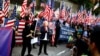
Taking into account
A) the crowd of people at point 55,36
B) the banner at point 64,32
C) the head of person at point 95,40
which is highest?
the head of person at point 95,40

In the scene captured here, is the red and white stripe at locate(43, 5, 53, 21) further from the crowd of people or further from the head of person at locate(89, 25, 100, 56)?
the head of person at locate(89, 25, 100, 56)

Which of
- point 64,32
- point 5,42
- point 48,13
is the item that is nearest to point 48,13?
point 48,13

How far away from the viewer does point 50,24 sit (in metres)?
22.2

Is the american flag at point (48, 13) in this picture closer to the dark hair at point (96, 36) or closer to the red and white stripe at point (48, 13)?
the red and white stripe at point (48, 13)

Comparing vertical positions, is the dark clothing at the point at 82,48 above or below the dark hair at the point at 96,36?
below

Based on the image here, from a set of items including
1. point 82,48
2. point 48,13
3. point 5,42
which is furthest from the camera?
point 48,13

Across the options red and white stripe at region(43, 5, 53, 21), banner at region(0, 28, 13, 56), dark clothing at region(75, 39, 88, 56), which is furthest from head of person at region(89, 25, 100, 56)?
red and white stripe at region(43, 5, 53, 21)

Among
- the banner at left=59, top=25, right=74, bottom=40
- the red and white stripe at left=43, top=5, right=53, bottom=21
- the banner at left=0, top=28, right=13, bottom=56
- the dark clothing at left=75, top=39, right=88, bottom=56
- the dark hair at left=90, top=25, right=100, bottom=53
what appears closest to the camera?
the dark hair at left=90, top=25, right=100, bottom=53

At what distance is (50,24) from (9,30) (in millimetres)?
13492

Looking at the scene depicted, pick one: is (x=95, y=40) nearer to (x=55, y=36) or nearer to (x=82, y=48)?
(x=82, y=48)

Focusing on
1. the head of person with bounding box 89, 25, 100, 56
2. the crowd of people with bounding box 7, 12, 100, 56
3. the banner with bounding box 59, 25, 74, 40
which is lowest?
the banner with bounding box 59, 25, 74, 40

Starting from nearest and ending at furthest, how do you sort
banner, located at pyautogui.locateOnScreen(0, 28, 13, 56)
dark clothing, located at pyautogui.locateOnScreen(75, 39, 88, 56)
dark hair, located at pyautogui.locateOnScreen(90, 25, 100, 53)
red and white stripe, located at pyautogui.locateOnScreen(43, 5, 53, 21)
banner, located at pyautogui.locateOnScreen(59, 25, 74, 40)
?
dark hair, located at pyautogui.locateOnScreen(90, 25, 100, 53) < dark clothing, located at pyautogui.locateOnScreen(75, 39, 88, 56) < banner, located at pyautogui.locateOnScreen(0, 28, 13, 56) < red and white stripe, located at pyautogui.locateOnScreen(43, 5, 53, 21) < banner, located at pyautogui.locateOnScreen(59, 25, 74, 40)

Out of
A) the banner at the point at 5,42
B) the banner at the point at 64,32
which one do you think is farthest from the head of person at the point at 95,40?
the banner at the point at 64,32

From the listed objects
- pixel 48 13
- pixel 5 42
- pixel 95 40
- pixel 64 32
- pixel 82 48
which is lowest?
pixel 64 32
